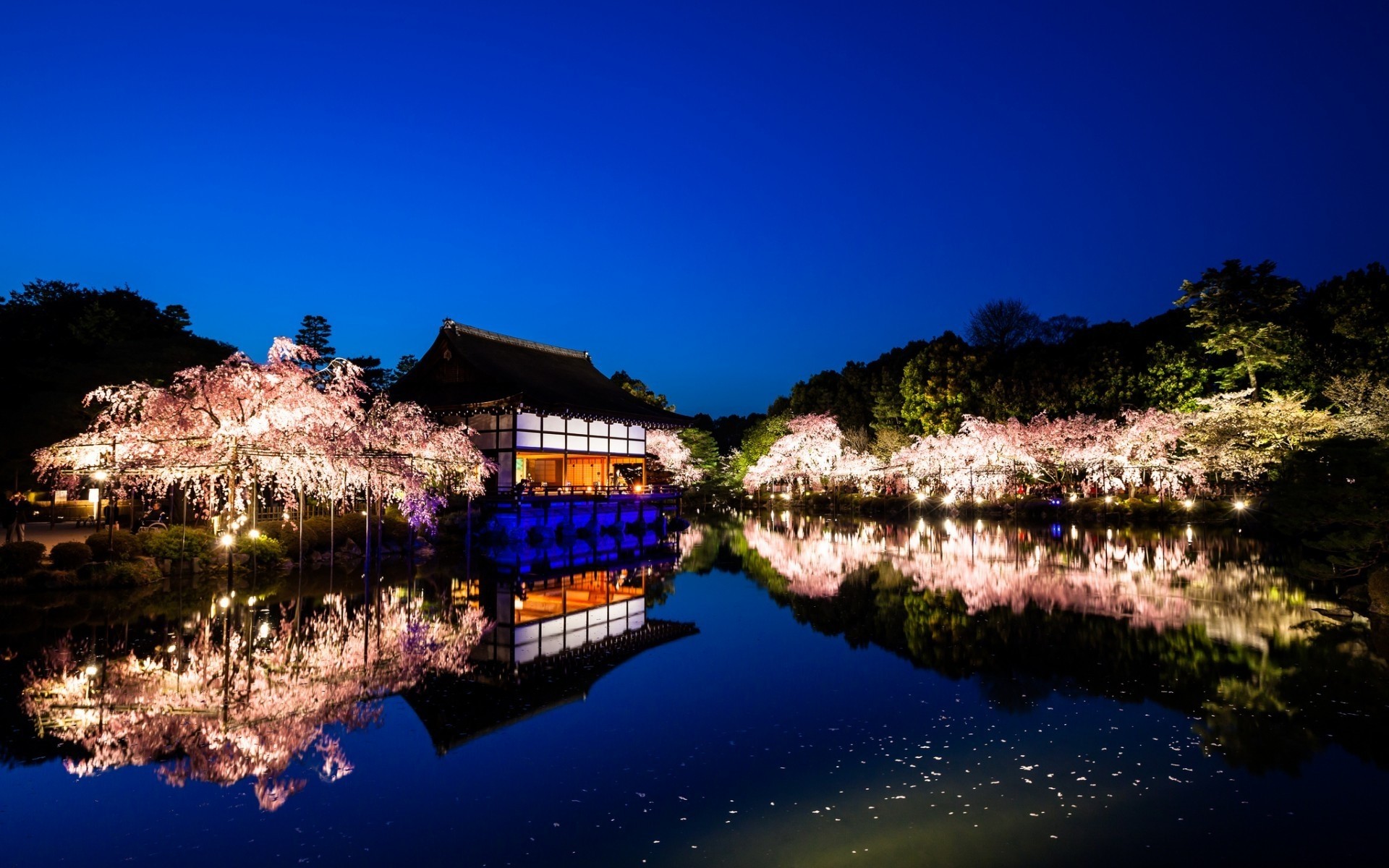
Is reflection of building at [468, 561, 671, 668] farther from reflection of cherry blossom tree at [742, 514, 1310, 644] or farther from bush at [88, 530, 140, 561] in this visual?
bush at [88, 530, 140, 561]

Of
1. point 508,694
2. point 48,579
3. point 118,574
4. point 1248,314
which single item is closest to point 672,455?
point 1248,314

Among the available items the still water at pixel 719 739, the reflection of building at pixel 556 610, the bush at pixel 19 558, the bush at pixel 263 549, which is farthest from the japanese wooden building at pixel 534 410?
the still water at pixel 719 739

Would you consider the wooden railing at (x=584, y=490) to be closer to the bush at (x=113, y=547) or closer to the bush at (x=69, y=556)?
the bush at (x=113, y=547)

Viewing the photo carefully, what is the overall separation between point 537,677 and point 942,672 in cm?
559

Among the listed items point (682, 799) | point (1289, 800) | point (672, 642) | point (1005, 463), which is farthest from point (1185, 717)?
point (1005, 463)

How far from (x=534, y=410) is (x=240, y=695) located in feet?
68.8

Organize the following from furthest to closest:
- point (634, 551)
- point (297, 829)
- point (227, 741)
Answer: point (634, 551) → point (227, 741) → point (297, 829)

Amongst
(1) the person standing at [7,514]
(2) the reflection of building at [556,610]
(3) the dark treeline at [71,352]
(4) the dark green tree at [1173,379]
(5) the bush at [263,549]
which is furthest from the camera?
(4) the dark green tree at [1173,379]

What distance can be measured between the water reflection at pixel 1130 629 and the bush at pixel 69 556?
15.0 meters

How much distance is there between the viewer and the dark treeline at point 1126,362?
31594 mm

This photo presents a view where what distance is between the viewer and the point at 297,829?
6.20 metres

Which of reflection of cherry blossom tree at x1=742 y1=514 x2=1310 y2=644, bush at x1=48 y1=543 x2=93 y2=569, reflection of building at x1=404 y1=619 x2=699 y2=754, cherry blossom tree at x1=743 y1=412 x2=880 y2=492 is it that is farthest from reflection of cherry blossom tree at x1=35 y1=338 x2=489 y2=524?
cherry blossom tree at x1=743 y1=412 x2=880 y2=492

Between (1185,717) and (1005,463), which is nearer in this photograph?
(1185,717)

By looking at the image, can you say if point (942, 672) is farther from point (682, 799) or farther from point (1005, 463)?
point (1005, 463)
